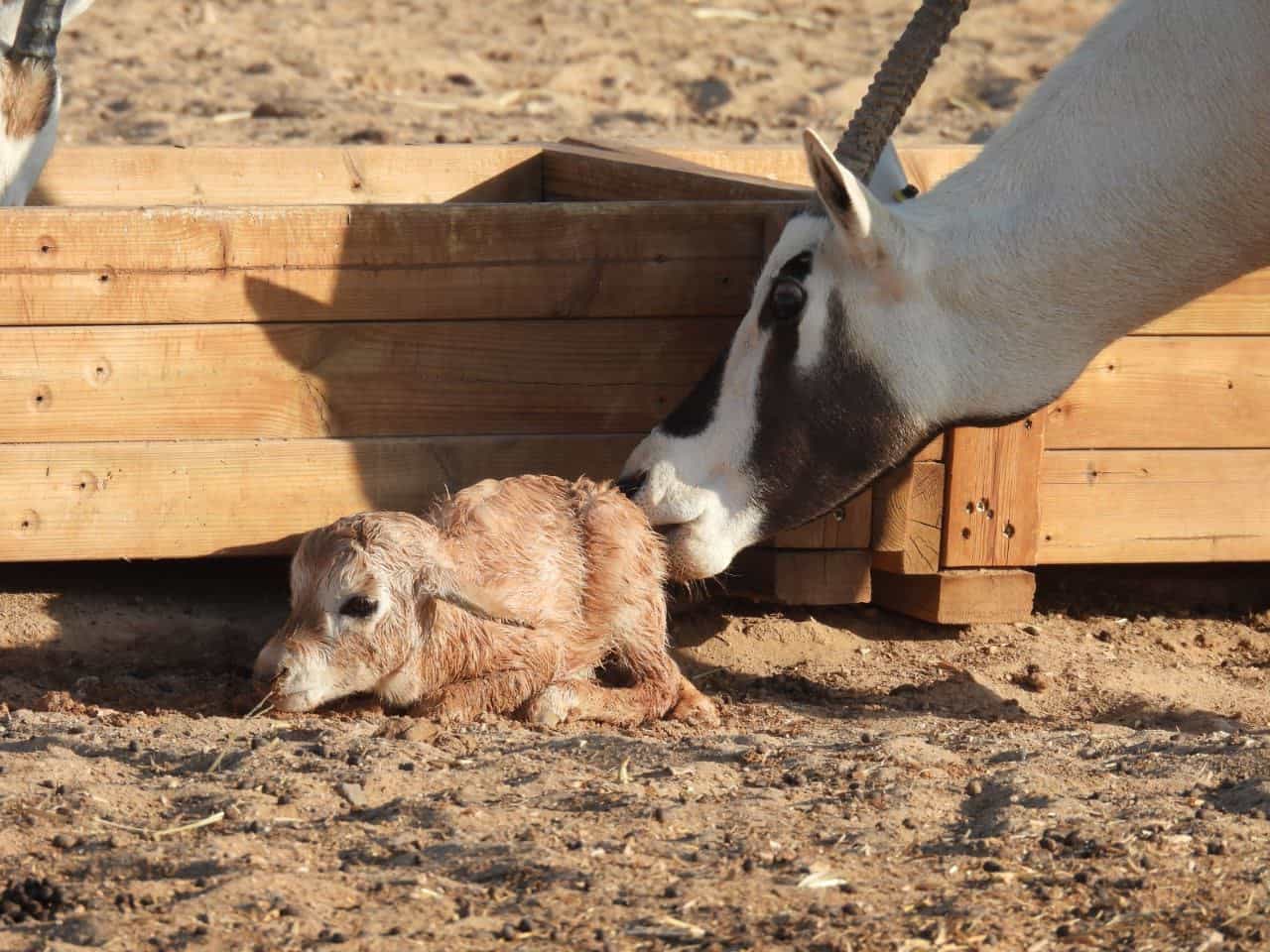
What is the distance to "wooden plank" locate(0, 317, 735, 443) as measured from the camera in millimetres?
4895

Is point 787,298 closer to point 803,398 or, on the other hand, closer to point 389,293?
point 803,398

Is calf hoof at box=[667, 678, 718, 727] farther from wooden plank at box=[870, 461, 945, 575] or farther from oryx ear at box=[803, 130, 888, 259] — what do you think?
oryx ear at box=[803, 130, 888, 259]

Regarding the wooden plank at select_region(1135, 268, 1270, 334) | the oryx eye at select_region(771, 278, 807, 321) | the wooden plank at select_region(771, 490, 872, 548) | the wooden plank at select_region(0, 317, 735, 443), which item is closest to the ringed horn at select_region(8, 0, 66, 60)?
the wooden plank at select_region(0, 317, 735, 443)

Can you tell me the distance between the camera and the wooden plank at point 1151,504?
553 cm

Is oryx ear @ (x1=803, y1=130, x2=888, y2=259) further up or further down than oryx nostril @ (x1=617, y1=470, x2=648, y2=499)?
further up

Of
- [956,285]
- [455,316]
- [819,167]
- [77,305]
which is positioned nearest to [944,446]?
[956,285]

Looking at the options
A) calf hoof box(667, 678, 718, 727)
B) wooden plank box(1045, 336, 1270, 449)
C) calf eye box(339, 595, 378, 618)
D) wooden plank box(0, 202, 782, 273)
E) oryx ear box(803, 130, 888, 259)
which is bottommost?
calf hoof box(667, 678, 718, 727)

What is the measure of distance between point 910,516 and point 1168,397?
892mm

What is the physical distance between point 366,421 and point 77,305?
0.83 metres

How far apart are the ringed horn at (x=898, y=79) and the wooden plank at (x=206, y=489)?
133 centimetres

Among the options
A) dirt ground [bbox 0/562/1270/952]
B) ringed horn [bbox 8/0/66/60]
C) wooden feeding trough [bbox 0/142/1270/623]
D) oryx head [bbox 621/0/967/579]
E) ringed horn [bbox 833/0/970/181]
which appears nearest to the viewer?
dirt ground [bbox 0/562/1270/952]

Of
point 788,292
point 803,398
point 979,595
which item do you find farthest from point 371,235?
point 979,595

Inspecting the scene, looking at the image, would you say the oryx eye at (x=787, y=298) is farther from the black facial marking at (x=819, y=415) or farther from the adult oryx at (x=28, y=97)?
the adult oryx at (x=28, y=97)

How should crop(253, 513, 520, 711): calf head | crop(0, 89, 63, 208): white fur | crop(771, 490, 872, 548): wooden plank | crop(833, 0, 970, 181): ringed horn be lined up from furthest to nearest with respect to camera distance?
crop(0, 89, 63, 208): white fur, crop(771, 490, 872, 548): wooden plank, crop(833, 0, 970, 181): ringed horn, crop(253, 513, 520, 711): calf head
